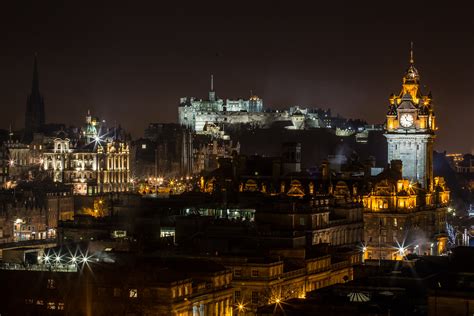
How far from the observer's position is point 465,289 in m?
77.2

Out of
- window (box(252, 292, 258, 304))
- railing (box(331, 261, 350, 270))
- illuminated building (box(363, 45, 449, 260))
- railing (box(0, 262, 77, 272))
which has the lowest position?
window (box(252, 292, 258, 304))

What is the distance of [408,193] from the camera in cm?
14325

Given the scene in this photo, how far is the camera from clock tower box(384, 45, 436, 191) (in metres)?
152

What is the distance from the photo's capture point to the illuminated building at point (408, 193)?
138375 mm

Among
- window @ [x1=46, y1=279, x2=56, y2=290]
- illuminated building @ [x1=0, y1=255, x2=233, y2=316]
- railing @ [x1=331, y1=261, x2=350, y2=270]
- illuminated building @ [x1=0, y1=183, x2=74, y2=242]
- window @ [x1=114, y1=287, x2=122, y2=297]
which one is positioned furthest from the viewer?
illuminated building @ [x1=0, y1=183, x2=74, y2=242]

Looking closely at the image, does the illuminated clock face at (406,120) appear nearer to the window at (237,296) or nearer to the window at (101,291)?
the window at (237,296)

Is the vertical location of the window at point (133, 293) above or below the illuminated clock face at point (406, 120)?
below

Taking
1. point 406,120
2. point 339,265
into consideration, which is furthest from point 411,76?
point 339,265

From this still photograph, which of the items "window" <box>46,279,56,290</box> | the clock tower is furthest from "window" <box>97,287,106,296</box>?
the clock tower

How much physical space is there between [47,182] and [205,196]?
5932 cm

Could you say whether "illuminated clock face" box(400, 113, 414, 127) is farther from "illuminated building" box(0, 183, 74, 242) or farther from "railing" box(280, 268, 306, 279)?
"railing" box(280, 268, 306, 279)

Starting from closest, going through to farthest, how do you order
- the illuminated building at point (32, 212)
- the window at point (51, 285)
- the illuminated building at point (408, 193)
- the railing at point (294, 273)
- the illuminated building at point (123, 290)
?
1. the illuminated building at point (123, 290)
2. the window at point (51, 285)
3. the railing at point (294, 273)
4. the illuminated building at point (408, 193)
5. the illuminated building at point (32, 212)

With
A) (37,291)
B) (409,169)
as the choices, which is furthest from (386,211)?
(37,291)

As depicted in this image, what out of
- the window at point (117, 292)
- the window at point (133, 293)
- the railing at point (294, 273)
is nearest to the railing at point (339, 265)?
the railing at point (294, 273)
